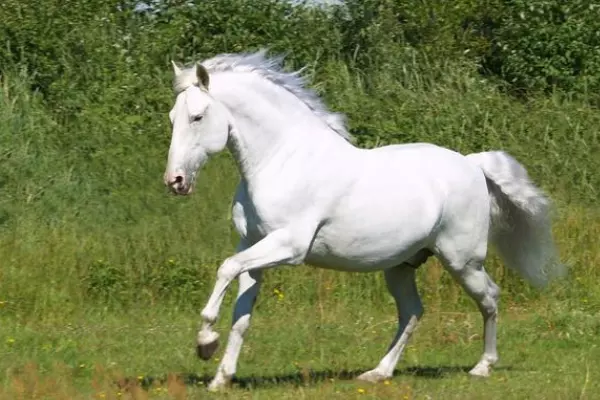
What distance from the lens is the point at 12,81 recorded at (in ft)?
51.9

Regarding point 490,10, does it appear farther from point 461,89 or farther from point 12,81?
point 12,81

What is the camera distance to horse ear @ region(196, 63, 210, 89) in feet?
25.3

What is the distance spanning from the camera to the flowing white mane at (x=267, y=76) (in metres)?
7.86

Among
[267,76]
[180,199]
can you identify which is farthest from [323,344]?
[180,199]

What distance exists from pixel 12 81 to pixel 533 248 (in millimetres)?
8249

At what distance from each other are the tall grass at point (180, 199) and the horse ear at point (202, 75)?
3.96 meters

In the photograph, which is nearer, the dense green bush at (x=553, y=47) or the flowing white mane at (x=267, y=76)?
the flowing white mane at (x=267, y=76)

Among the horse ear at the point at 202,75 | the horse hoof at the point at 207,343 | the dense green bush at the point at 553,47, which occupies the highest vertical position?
the horse ear at the point at 202,75

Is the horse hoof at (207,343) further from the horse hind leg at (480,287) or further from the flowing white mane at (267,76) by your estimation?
the horse hind leg at (480,287)

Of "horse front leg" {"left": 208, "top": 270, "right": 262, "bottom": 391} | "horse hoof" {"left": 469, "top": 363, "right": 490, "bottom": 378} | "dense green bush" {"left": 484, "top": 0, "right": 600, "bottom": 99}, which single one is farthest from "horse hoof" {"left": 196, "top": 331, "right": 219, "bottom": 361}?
"dense green bush" {"left": 484, "top": 0, "right": 600, "bottom": 99}

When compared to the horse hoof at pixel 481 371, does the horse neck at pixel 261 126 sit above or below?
above

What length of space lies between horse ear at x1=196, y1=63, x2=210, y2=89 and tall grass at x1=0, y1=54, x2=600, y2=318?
3960 millimetres

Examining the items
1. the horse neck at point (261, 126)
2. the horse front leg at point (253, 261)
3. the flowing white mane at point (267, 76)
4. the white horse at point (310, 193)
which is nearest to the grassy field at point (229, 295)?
the horse front leg at point (253, 261)

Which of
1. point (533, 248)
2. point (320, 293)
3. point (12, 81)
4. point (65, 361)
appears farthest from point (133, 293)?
point (12, 81)
